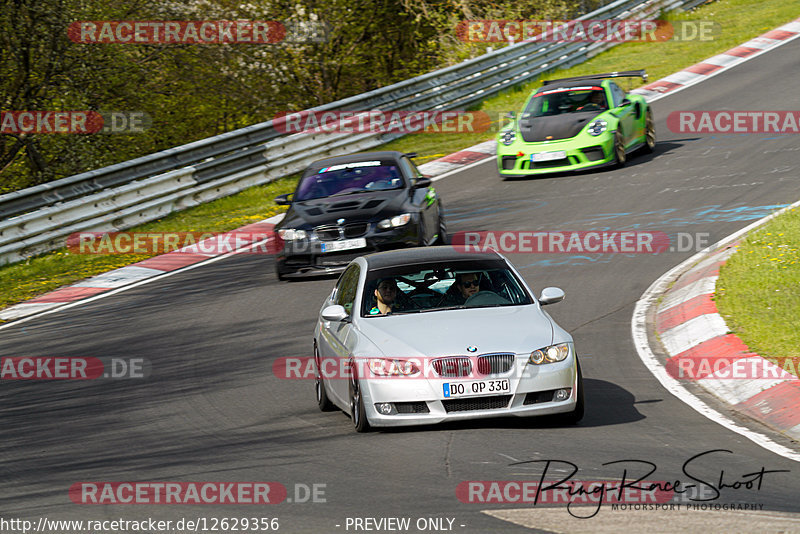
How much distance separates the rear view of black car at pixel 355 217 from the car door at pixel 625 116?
508cm

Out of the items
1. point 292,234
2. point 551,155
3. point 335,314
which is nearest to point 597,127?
point 551,155

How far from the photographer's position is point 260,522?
5988mm

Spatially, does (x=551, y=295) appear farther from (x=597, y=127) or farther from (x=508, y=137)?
(x=508, y=137)

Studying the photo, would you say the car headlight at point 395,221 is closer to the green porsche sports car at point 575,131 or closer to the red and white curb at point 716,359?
the red and white curb at point 716,359

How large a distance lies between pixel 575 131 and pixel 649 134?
2.02 meters

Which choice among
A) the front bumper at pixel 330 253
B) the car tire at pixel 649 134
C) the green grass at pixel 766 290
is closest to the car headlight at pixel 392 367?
the green grass at pixel 766 290

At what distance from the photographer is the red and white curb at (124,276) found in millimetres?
14484

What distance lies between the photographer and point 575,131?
1891 cm

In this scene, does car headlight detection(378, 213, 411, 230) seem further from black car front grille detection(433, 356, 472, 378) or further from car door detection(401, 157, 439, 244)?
black car front grille detection(433, 356, 472, 378)

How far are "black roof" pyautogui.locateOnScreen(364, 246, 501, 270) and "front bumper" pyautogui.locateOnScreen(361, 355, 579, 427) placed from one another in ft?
4.88

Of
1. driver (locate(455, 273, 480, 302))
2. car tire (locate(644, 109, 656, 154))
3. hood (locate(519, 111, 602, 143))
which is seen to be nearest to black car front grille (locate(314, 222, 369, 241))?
driver (locate(455, 273, 480, 302))

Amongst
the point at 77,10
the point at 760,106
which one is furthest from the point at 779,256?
the point at 77,10

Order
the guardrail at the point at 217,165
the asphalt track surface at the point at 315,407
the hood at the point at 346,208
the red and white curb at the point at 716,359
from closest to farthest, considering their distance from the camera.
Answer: the asphalt track surface at the point at 315,407
the red and white curb at the point at 716,359
the hood at the point at 346,208
the guardrail at the point at 217,165

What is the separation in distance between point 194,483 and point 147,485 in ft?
0.98
